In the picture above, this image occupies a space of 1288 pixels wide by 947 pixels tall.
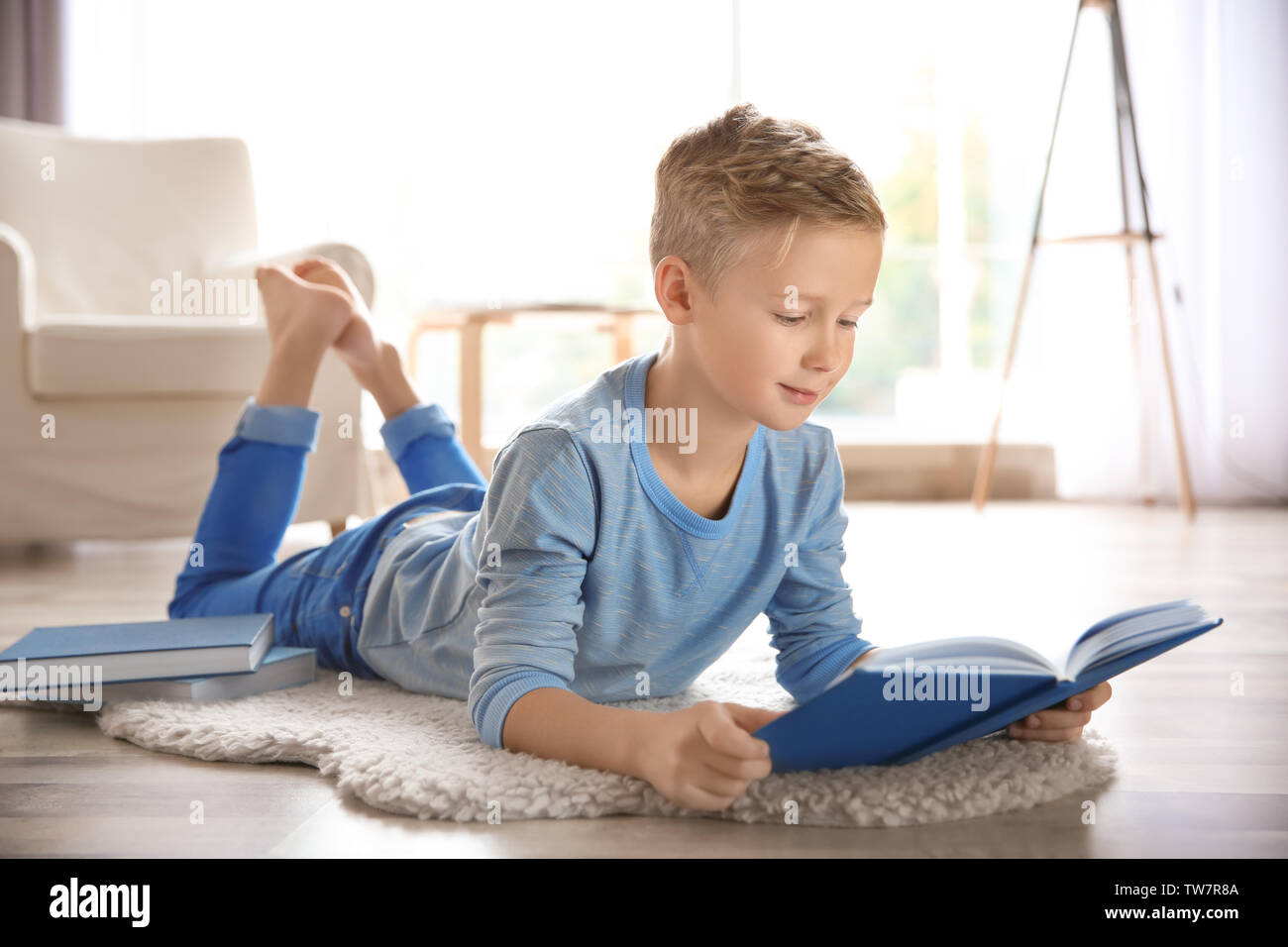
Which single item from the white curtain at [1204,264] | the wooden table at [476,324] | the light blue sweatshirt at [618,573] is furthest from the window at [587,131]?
the light blue sweatshirt at [618,573]

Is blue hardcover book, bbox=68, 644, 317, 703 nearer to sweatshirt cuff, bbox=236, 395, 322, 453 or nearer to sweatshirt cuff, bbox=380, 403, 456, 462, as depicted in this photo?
sweatshirt cuff, bbox=236, 395, 322, 453

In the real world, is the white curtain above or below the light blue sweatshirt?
above

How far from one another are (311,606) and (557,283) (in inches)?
101

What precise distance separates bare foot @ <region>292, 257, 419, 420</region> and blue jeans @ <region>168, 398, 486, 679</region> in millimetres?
132

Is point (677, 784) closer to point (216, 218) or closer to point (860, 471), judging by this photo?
point (216, 218)

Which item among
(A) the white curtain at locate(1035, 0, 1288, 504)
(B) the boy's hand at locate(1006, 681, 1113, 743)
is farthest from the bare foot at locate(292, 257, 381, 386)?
(A) the white curtain at locate(1035, 0, 1288, 504)

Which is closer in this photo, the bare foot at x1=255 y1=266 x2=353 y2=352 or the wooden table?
the bare foot at x1=255 y1=266 x2=353 y2=352

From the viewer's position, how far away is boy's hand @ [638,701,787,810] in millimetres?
709

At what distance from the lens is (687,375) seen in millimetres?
941

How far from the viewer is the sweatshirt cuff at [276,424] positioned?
136 cm

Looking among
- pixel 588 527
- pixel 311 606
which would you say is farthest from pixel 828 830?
pixel 311 606

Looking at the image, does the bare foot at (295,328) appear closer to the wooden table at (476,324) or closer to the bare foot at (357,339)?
the bare foot at (357,339)

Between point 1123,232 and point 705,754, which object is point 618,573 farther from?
point 1123,232

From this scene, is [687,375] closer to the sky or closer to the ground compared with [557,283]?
closer to the ground
